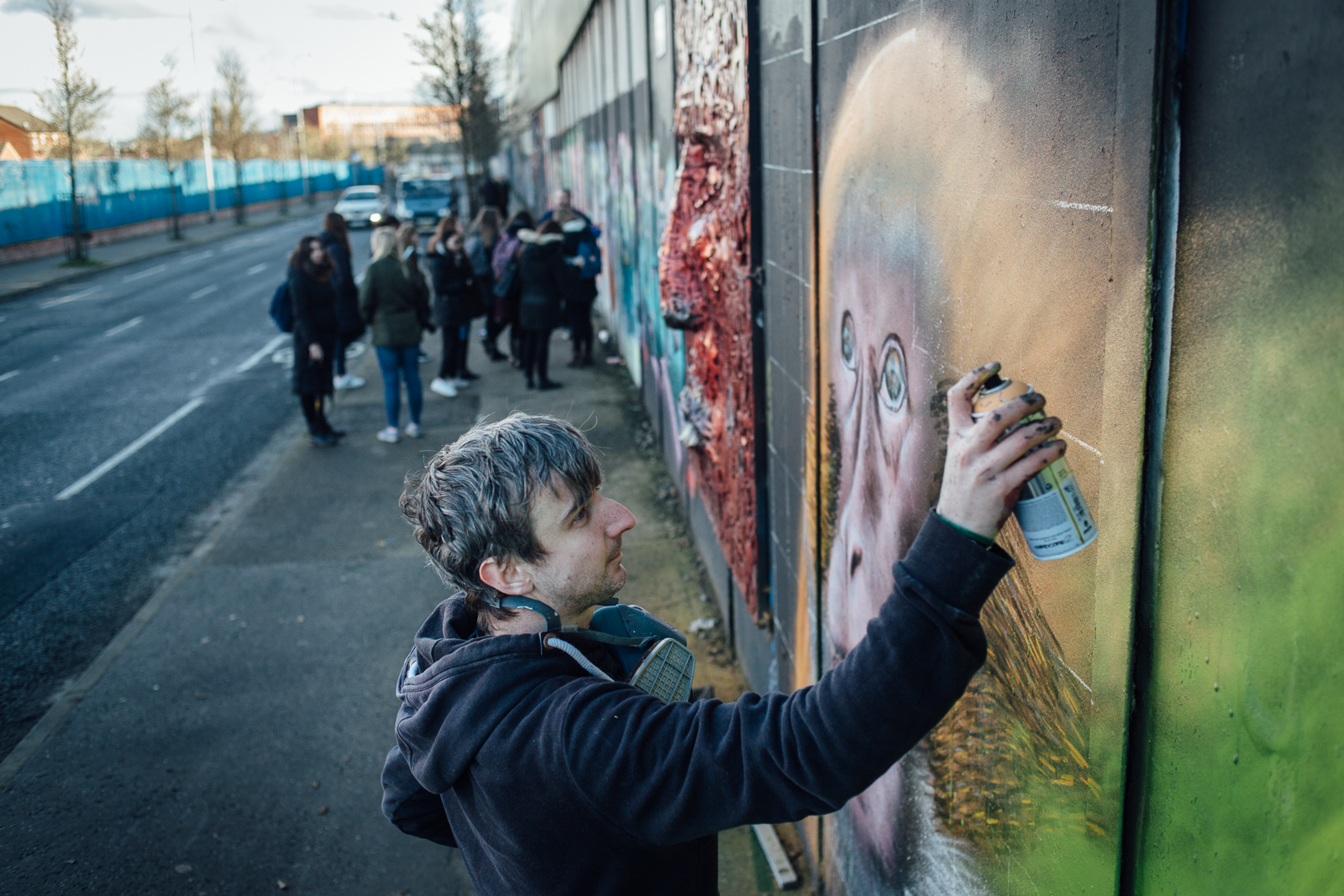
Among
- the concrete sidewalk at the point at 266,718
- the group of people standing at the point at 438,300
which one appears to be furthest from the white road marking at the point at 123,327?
the concrete sidewalk at the point at 266,718

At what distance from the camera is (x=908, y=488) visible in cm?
212

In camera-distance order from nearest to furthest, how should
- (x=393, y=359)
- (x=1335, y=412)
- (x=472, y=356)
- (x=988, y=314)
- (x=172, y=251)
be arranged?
(x=1335, y=412) → (x=988, y=314) → (x=393, y=359) → (x=472, y=356) → (x=172, y=251)

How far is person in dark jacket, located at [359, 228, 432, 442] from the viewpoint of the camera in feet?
29.3

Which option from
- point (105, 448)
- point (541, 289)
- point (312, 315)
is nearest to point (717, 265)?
point (312, 315)

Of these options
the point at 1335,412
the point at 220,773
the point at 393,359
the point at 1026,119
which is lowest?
the point at 220,773

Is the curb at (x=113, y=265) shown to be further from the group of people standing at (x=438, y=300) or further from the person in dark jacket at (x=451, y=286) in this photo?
the person in dark jacket at (x=451, y=286)

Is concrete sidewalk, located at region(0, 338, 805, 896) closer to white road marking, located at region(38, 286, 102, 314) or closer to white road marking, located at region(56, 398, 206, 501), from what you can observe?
white road marking, located at region(56, 398, 206, 501)

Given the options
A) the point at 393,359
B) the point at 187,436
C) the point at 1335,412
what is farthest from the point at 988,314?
the point at 187,436

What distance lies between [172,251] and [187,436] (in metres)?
24.8

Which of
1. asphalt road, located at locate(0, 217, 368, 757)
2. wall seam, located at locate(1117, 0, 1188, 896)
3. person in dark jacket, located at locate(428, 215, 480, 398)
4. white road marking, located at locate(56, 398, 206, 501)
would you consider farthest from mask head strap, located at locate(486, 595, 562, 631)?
person in dark jacket, located at locate(428, 215, 480, 398)

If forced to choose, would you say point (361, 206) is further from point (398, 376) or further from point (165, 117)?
point (398, 376)

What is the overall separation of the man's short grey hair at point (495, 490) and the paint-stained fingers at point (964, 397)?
0.67m

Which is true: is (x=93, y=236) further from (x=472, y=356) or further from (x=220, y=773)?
(x=220, y=773)

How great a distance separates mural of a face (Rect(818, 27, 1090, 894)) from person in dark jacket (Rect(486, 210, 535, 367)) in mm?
9085
